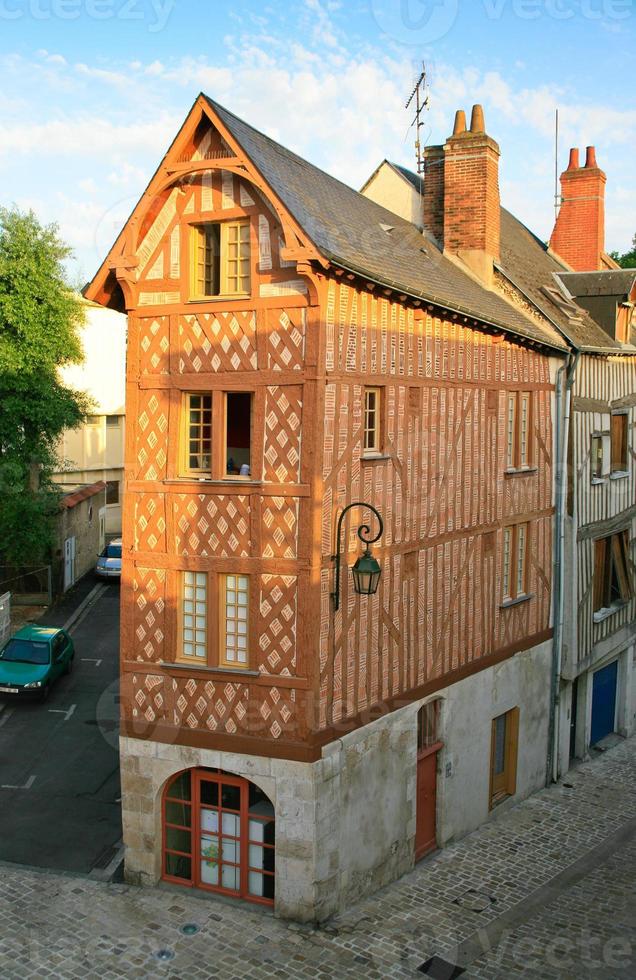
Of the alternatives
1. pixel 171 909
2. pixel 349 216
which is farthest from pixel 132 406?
pixel 171 909

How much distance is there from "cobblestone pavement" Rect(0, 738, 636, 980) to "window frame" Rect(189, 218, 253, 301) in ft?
27.6

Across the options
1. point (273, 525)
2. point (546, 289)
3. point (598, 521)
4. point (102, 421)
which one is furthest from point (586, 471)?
point (102, 421)

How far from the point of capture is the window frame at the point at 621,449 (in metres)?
22.4

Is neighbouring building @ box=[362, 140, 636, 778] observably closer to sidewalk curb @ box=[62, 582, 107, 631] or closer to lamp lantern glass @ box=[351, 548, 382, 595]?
lamp lantern glass @ box=[351, 548, 382, 595]

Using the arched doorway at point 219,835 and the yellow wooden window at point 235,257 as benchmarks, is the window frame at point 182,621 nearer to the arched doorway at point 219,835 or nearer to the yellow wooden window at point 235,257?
the arched doorway at point 219,835

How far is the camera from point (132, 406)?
1348 cm

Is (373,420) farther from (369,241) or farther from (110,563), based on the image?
(110,563)

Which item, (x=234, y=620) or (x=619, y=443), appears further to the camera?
(x=619, y=443)

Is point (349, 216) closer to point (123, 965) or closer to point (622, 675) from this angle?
point (123, 965)

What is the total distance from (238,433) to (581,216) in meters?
17.5

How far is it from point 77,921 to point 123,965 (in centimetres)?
132

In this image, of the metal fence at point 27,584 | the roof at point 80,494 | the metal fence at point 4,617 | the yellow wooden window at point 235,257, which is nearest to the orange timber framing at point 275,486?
the yellow wooden window at point 235,257

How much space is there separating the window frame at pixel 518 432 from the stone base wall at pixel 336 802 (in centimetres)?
436

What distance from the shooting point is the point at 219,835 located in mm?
13438
